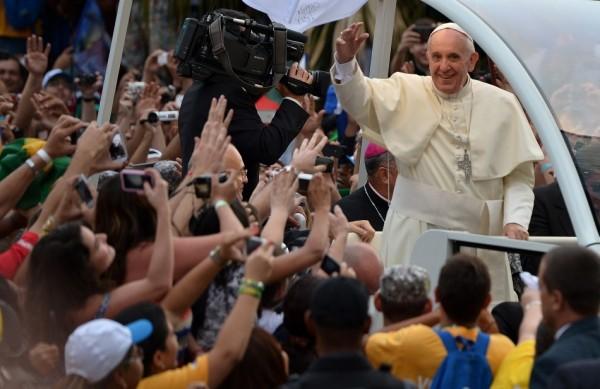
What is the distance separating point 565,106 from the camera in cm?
679

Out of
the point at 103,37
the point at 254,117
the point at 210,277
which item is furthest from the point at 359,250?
the point at 103,37

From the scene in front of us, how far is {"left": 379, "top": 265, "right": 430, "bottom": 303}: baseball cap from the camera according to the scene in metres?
5.41

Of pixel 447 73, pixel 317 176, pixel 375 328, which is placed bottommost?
pixel 375 328

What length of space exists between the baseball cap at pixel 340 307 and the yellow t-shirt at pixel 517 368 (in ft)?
2.58

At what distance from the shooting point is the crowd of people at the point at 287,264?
16.0 ft

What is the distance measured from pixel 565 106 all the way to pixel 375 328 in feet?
4.48

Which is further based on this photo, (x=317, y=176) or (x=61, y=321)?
(x=317, y=176)

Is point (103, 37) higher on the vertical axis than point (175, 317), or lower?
higher

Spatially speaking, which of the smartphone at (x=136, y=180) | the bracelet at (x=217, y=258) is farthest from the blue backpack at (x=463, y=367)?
the smartphone at (x=136, y=180)

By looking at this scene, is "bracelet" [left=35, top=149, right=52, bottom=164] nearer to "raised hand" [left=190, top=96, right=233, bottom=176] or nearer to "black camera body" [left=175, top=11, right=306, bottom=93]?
"raised hand" [left=190, top=96, right=233, bottom=176]

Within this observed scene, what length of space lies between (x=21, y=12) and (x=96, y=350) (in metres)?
8.45

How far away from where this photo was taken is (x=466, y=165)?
7391 mm

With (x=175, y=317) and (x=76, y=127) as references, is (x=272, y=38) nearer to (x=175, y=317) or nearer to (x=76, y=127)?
(x=76, y=127)

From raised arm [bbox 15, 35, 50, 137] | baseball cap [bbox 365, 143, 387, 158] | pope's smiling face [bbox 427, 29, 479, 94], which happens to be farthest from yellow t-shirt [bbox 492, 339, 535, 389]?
raised arm [bbox 15, 35, 50, 137]
